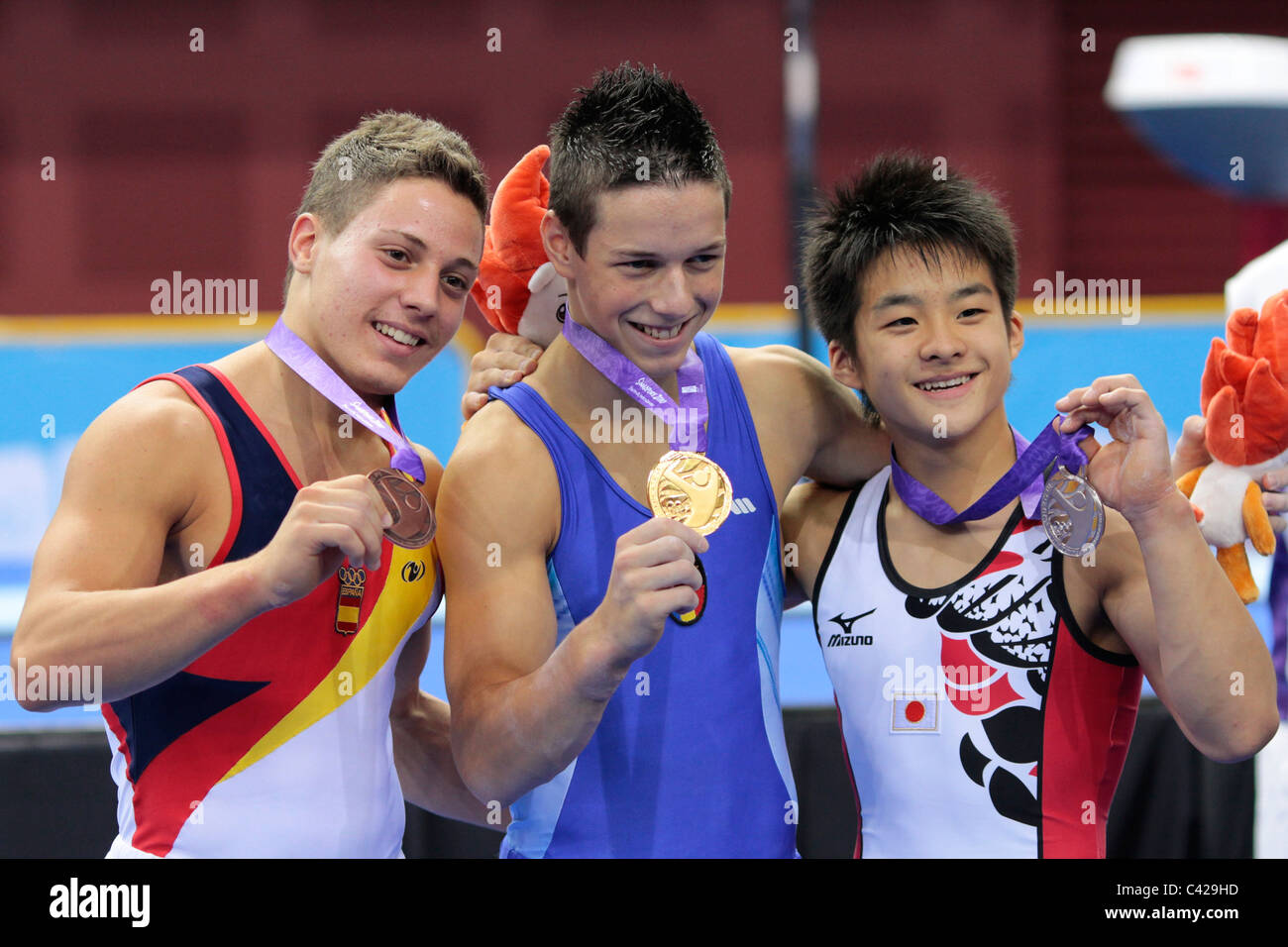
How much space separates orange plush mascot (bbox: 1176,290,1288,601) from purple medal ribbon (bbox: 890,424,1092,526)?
14.3 inches

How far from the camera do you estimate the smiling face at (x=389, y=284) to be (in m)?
2.01

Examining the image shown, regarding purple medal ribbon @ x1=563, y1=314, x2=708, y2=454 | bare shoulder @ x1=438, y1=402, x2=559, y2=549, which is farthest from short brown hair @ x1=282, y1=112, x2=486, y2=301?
bare shoulder @ x1=438, y1=402, x2=559, y2=549

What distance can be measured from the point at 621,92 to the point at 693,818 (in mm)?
1189

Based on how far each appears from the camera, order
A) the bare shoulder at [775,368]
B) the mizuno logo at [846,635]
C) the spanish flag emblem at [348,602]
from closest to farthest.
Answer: the spanish flag emblem at [348,602] < the mizuno logo at [846,635] < the bare shoulder at [775,368]

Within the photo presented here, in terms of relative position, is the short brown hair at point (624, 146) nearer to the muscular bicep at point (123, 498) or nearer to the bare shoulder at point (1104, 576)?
the muscular bicep at point (123, 498)

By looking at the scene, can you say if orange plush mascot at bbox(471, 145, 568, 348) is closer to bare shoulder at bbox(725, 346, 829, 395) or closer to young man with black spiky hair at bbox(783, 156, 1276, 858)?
bare shoulder at bbox(725, 346, 829, 395)

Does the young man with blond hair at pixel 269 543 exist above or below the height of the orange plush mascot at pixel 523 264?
below

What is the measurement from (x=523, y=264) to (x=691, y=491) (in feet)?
2.12

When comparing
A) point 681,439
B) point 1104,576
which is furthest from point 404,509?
point 1104,576

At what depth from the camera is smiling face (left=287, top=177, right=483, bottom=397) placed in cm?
201

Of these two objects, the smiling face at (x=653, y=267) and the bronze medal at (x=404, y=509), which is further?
the smiling face at (x=653, y=267)

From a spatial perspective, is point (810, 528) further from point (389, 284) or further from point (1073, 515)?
point (389, 284)

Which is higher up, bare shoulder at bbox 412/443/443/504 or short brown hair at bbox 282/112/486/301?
short brown hair at bbox 282/112/486/301

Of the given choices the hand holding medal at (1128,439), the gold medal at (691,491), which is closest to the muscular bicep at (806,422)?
the gold medal at (691,491)
